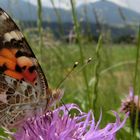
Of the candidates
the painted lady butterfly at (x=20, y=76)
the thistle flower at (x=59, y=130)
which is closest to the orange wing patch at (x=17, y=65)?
the painted lady butterfly at (x=20, y=76)

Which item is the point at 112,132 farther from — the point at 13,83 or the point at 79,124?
the point at 13,83

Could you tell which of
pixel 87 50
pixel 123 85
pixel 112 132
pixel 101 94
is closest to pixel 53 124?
pixel 112 132

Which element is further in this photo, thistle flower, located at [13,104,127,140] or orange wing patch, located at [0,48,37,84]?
orange wing patch, located at [0,48,37,84]

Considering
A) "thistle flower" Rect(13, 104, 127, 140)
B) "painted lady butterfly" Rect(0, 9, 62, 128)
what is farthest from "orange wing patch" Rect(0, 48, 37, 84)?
"thistle flower" Rect(13, 104, 127, 140)

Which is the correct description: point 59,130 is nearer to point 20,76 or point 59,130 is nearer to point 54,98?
point 54,98

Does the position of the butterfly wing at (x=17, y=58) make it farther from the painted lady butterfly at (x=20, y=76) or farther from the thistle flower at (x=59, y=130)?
the thistle flower at (x=59, y=130)

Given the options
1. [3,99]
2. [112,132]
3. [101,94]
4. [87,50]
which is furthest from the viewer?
[87,50]

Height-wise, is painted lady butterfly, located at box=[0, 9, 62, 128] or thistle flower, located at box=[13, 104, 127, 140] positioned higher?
painted lady butterfly, located at box=[0, 9, 62, 128]

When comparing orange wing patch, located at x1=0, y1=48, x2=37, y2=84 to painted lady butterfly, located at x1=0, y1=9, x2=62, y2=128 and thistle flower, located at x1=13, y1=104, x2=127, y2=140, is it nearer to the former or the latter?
painted lady butterfly, located at x1=0, y1=9, x2=62, y2=128
